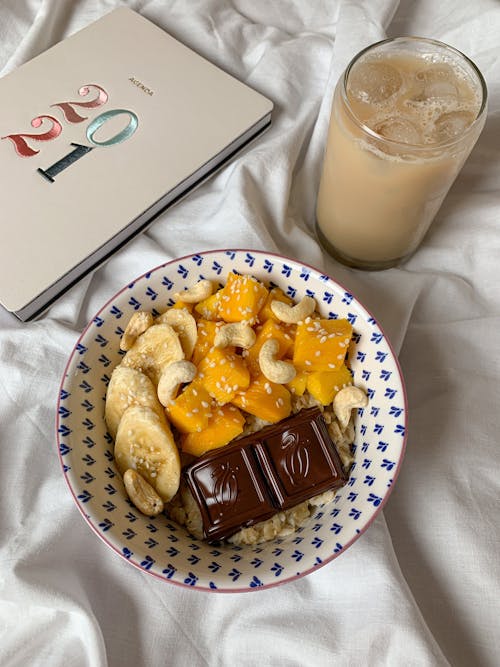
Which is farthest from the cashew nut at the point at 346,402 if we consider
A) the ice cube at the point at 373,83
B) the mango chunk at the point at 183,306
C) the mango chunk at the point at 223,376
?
the ice cube at the point at 373,83

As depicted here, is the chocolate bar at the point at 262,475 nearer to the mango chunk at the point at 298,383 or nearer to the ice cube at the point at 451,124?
the mango chunk at the point at 298,383

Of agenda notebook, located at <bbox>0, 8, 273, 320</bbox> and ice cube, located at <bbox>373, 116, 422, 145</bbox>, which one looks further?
agenda notebook, located at <bbox>0, 8, 273, 320</bbox>

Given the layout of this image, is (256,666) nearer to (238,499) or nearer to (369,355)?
(238,499)

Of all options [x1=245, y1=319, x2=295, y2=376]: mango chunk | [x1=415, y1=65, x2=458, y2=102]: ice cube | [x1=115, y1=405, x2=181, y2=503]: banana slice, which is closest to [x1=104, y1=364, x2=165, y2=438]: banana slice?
[x1=115, y1=405, x2=181, y2=503]: banana slice

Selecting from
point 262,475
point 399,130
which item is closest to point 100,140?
point 399,130

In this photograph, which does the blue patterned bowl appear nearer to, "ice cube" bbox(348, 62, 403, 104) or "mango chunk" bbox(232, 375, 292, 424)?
"mango chunk" bbox(232, 375, 292, 424)

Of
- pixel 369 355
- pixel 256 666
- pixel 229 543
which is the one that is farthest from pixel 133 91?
pixel 256 666
